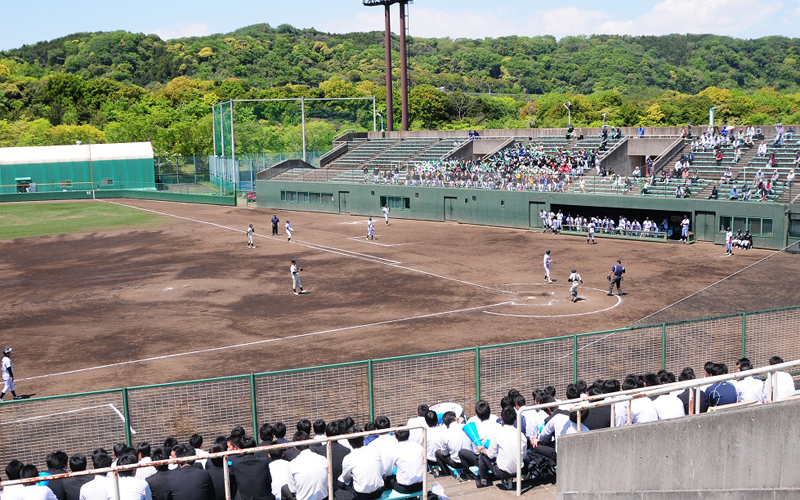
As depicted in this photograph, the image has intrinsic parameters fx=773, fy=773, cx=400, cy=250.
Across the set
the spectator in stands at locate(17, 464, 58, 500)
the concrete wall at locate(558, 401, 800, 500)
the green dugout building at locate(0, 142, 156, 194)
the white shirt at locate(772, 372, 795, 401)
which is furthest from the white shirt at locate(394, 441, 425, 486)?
the green dugout building at locate(0, 142, 156, 194)

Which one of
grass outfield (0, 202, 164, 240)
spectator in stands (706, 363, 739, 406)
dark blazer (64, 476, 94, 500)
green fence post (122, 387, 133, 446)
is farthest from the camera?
grass outfield (0, 202, 164, 240)

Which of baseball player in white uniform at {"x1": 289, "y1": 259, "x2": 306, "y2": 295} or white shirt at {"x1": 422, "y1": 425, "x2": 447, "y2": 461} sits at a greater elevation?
white shirt at {"x1": 422, "y1": 425, "x2": 447, "y2": 461}

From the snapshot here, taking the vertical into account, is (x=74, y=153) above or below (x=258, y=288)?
above

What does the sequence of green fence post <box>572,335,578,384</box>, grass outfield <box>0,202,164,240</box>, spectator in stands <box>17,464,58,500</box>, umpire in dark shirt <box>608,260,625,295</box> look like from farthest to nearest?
1. grass outfield <box>0,202,164,240</box>
2. umpire in dark shirt <box>608,260,625,295</box>
3. green fence post <box>572,335,578,384</box>
4. spectator in stands <box>17,464,58,500</box>

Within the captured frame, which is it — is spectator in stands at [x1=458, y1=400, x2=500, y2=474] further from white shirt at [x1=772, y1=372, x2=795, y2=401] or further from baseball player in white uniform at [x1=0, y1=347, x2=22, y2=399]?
baseball player in white uniform at [x1=0, y1=347, x2=22, y2=399]

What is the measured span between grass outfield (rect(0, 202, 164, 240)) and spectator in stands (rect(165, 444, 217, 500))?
47.3 meters

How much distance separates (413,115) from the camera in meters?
111

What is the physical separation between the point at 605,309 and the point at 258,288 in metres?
14.3

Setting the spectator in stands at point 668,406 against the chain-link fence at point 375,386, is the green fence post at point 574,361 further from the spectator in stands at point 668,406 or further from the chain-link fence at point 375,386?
the spectator in stands at point 668,406

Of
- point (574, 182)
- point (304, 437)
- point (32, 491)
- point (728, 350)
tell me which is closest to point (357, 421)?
point (304, 437)

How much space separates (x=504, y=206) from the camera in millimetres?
50750

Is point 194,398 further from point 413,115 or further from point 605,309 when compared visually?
point 413,115

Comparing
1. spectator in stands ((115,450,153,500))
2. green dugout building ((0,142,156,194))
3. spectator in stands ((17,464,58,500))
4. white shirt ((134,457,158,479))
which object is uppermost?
green dugout building ((0,142,156,194))

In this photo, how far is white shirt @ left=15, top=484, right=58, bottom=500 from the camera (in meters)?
8.94
